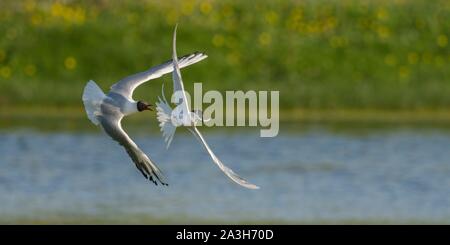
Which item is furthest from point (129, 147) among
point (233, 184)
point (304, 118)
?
point (304, 118)

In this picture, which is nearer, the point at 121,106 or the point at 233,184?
the point at 121,106

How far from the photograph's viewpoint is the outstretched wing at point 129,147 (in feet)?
21.8

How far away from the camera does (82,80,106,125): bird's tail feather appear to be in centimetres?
671

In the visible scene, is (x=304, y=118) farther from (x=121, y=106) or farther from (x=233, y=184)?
(x=121, y=106)

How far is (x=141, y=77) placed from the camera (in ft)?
22.3

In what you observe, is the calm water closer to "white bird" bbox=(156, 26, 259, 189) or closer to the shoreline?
the shoreline

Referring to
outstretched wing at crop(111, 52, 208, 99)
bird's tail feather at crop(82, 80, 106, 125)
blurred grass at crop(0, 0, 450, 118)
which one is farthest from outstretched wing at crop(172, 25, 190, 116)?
blurred grass at crop(0, 0, 450, 118)

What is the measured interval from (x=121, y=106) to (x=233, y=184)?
752cm

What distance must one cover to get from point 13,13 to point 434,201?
8.20 m

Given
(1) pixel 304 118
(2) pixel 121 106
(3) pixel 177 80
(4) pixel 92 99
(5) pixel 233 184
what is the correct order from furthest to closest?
(1) pixel 304 118 < (5) pixel 233 184 < (4) pixel 92 99 < (2) pixel 121 106 < (3) pixel 177 80
